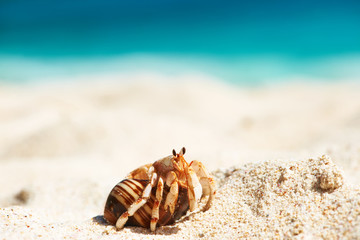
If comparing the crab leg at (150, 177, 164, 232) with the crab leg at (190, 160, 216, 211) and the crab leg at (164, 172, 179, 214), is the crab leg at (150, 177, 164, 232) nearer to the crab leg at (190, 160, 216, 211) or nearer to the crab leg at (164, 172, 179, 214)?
the crab leg at (164, 172, 179, 214)

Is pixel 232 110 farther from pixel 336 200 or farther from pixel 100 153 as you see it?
pixel 336 200

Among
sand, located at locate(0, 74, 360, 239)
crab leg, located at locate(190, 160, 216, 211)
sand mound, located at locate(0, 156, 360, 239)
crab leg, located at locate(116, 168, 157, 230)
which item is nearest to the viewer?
sand mound, located at locate(0, 156, 360, 239)

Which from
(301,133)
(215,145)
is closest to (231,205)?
(215,145)

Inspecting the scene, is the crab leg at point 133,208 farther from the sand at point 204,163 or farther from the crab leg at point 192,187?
the crab leg at point 192,187

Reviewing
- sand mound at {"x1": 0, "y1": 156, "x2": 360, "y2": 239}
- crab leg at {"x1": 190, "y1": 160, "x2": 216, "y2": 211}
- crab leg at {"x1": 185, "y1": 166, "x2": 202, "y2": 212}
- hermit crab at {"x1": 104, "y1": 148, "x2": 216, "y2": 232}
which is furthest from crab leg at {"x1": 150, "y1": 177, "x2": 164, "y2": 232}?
crab leg at {"x1": 190, "y1": 160, "x2": 216, "y2": 211}

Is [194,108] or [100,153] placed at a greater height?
[194,108]

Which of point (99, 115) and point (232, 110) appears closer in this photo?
point (99, 115)
